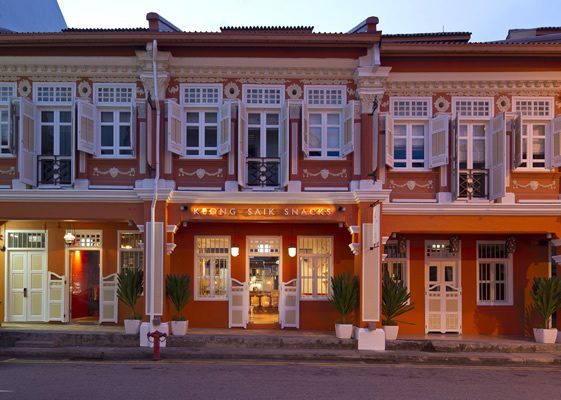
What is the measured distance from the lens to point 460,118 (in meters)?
13.5

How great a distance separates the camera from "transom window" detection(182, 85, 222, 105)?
13.5m

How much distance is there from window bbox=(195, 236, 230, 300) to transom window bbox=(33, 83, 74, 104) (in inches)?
196

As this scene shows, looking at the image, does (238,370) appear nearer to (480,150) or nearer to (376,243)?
(376,243)

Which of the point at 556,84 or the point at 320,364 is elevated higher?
the point at 556,84

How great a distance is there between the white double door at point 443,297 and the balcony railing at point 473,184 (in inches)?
93.5

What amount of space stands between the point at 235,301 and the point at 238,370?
3796 millimetres

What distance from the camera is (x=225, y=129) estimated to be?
1319 cm

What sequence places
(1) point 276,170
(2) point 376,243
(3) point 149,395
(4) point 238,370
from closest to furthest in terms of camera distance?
(3) point 149,395 → (4) point 238,370 → (2) point 376,243 → (1) point 276,170

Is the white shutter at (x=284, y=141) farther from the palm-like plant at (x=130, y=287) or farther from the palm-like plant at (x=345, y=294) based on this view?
the palm-like plant at (x=130, y=287)

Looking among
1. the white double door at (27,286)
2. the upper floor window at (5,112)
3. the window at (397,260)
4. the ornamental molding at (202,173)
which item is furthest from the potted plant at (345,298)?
the upper floor window at (5,112)

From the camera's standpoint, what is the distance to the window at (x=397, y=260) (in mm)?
14883

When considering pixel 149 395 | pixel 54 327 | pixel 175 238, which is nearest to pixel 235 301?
pixel 175 238

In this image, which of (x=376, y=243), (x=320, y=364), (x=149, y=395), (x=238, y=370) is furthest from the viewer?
(x=376, y=243)

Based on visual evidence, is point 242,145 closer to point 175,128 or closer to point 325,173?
point 175,128
